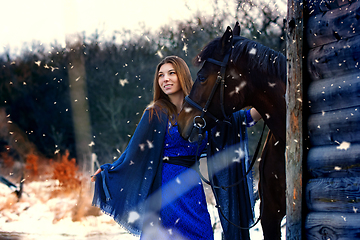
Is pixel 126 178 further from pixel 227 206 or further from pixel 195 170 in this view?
pixel 227 206

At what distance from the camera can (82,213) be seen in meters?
5.82

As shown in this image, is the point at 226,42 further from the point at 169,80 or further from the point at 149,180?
the point at 149,180

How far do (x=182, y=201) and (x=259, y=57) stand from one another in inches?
46.9

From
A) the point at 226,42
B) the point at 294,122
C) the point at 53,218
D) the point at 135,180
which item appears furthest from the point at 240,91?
the point at 53,218

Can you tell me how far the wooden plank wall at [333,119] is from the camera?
1285 mm

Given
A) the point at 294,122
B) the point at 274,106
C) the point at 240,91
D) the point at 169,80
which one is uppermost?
the point at 169,80

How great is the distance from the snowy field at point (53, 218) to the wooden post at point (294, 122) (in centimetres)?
279

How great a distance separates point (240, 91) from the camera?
6.66 ft

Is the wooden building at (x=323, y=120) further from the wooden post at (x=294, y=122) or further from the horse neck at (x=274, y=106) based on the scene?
the horse neck at (x=274, y=106)

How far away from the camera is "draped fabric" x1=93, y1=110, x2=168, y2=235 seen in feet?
7.25

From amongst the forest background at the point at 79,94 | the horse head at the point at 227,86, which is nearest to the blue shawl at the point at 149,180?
the horse head at the point at 227,86

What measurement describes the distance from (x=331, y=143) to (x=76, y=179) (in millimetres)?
6771

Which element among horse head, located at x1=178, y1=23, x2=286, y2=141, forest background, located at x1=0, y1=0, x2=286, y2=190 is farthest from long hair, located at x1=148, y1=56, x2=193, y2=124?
forest background, located at x1=0, y1=0, x2=286, y2=190

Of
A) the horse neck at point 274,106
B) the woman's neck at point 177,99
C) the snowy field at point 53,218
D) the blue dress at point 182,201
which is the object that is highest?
the woman's neck at point 177,99
